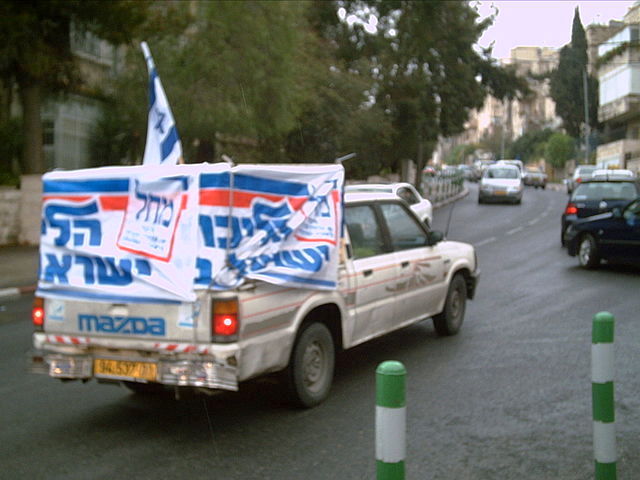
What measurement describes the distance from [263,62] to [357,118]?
9.85 m

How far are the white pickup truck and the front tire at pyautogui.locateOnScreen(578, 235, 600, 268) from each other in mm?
9068

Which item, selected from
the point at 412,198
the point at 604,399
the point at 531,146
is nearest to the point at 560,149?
the point at 531,146

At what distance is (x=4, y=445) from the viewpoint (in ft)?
18.5

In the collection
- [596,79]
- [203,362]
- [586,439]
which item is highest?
[596,79]

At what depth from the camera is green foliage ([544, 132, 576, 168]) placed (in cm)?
8400

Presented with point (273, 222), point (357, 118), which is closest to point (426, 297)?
point (273, 222)

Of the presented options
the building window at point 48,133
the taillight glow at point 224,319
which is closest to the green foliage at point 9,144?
the building window at point 48,133

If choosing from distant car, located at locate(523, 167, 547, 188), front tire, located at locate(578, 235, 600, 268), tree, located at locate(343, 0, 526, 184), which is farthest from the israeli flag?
distant car, located at locate(523, 167, 547, 188)

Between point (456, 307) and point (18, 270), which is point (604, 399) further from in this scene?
point (18, 270)

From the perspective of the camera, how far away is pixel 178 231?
Answer: 5.70 m

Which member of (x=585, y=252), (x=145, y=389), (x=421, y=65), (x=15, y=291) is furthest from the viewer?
(x=421, y=65)

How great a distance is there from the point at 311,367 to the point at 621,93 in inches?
2441

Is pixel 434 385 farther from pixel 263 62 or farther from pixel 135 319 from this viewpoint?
pixel 263 62

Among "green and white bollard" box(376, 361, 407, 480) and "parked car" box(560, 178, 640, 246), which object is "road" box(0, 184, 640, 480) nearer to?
"green and white bollard" box(376, 361, 407, 480)
